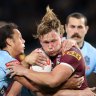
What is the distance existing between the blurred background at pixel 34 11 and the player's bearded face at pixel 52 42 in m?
4.28

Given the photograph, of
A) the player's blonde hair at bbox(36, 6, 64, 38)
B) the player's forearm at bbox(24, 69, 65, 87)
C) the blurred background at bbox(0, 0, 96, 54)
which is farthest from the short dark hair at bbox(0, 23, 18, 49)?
the blurred background at bbox(0, 0, 96, 54)

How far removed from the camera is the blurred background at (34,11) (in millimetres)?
8766

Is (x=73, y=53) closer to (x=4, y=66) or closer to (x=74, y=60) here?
(x=74, y=60)

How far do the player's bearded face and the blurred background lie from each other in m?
4.28

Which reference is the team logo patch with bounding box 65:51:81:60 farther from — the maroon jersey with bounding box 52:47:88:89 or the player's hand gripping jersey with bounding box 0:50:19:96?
the player's hand gripping jersey with bounding box 0:50:19:96

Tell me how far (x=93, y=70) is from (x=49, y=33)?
1844 mm

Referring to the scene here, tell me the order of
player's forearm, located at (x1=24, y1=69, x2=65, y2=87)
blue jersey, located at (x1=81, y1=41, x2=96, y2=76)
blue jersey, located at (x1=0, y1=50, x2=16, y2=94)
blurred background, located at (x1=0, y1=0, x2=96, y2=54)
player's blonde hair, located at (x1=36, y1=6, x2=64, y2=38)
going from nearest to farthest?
player's forearm, located at (x1=24, y1=69, x2=65, y2=87) < blue jersey, located at (x1=0, y1=50, x2=16, y2=94) < player's blonde hair, located at (x1=36, y1=6, x2=64, y2=38) < blue jersey, located at (x1=81, y1=41, x2=96, y2=76) < blurred background, located at (x1=0, y1=0, x2=96, y2=54)

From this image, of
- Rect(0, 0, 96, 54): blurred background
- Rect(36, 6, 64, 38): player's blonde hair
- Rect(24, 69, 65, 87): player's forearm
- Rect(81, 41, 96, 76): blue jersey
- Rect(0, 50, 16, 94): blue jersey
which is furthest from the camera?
Rect(0, 0, 96, 54): blurred background

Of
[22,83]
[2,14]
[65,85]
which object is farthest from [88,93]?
[2,14]

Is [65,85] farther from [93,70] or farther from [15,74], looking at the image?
[93,70]

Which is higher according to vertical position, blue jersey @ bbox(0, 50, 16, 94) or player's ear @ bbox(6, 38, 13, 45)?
player's ear @ bbox(6, 38, 13, 45)

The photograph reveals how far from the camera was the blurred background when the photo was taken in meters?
8.77

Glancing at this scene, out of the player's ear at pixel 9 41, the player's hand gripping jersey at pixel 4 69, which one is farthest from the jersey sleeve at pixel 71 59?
the player's ear at pixel 9 41

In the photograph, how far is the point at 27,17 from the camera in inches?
354
